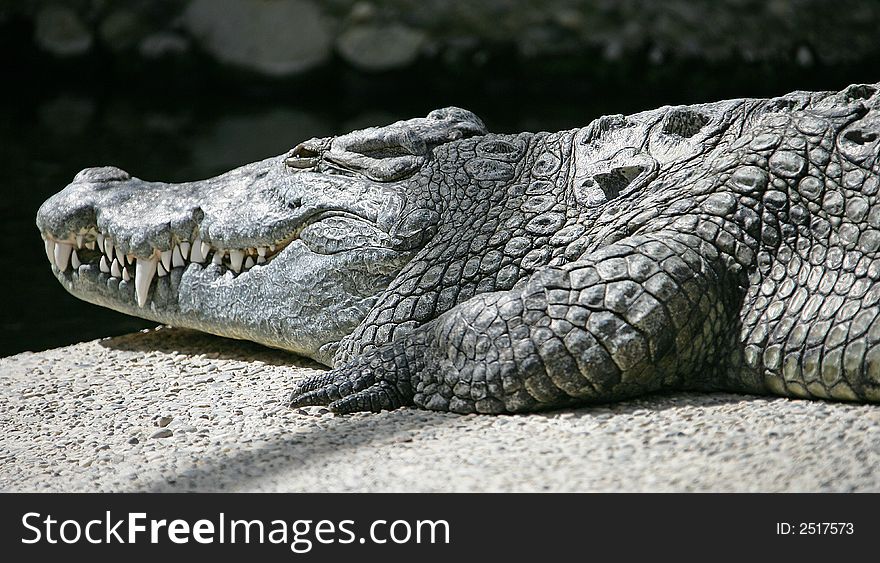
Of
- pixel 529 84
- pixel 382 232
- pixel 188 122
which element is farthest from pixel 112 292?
pixel 529 84

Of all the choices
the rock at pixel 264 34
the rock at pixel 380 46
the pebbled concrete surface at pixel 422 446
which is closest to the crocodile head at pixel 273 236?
the pebbled concrete surface at pixel 422 446

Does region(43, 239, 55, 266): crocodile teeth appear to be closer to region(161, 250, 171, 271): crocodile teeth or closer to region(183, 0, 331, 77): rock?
region(161, 250, 171, 271): crocodile teeth

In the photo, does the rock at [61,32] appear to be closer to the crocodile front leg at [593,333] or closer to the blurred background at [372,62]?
the blurred background at [372,62]

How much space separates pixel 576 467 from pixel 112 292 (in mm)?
2322

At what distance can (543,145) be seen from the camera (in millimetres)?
3600

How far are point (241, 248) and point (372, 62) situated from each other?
978cm

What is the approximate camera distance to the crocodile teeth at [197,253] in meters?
3.81

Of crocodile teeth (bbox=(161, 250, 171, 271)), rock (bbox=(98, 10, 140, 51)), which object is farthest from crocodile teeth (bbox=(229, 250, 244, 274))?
rock (bbox=(98, 10, 140, 51))

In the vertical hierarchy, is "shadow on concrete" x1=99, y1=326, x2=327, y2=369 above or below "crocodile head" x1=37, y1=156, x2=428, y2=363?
below

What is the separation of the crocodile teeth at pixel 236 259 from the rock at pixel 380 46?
9.61 meters

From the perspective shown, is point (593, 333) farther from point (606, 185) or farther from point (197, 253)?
point (197, 253)

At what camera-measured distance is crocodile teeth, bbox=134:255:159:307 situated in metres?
3.91

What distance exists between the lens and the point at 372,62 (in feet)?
43.1
